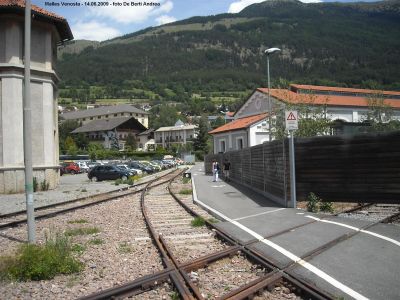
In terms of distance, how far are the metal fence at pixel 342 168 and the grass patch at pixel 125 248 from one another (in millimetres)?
7289

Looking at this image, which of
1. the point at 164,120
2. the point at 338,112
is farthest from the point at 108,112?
the point at 338,112

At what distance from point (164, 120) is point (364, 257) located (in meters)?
170

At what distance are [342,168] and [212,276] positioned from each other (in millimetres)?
8504

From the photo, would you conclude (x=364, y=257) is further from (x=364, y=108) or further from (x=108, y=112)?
(x=108, y=112)

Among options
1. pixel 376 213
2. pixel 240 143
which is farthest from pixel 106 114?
pixel 376 213

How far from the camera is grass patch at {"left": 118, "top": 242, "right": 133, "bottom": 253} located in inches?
361

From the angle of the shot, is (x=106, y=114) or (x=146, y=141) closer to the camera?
(x=146, y=141)

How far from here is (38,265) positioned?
730 cm

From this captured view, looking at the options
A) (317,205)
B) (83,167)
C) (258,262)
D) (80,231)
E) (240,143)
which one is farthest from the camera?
(83,167)

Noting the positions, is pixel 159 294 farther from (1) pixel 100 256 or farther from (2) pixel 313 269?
(1) pixel 100 256

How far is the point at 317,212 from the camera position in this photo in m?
13.9

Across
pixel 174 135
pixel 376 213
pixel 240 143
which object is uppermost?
pixel 174 135

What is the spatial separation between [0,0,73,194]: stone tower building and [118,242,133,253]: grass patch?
18.7 m

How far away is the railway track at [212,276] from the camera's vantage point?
19.8ft
